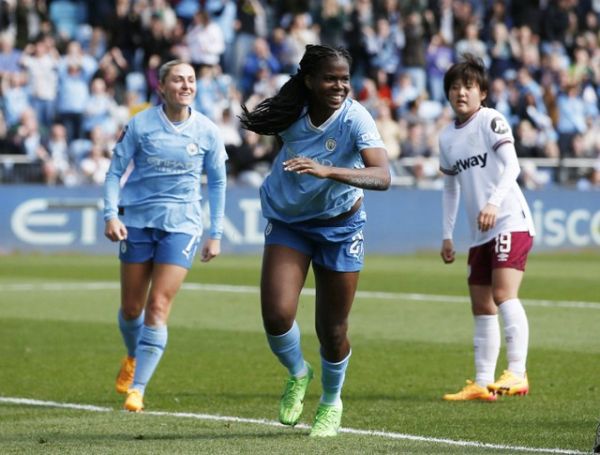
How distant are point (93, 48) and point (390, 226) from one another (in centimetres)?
680

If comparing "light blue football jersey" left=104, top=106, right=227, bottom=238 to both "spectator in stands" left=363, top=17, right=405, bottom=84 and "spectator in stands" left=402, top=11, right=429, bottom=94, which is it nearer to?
"spectator in stands" left=363, top=17, right=405, bottom=84

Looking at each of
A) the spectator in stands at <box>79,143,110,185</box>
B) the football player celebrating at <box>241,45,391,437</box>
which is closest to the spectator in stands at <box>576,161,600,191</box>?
the spectator in stands at <box>79,143,110,185</box>

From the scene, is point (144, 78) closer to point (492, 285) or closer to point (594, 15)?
point (594, 15)

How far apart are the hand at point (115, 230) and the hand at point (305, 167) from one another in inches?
104

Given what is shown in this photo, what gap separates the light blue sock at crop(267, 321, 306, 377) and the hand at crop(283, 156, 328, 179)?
1367 mm

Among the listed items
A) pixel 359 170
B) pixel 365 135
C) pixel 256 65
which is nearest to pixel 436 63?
pixel 256 65

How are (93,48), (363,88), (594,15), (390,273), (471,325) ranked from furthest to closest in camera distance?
(594,15) < (363,88) < (93,48) < (390,273) < (471,325)

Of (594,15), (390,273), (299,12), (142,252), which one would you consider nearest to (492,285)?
(142,252)

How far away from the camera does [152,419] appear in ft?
30.6

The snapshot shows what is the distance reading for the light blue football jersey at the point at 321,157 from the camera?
807 cm

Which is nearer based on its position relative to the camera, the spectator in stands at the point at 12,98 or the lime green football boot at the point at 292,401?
the lime green football boot at the point at 292,401

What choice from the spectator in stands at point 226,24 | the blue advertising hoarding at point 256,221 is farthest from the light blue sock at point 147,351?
the spectator in stands at point 226,24

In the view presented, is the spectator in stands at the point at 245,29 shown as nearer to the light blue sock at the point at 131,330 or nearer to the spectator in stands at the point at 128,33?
the spectator in stands at the point at 128,33

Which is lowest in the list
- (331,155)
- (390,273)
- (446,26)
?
(390,273)
